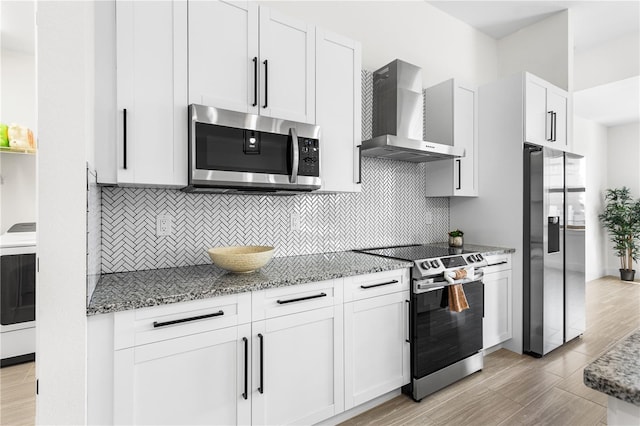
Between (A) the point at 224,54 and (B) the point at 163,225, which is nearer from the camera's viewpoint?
(A) the point at 224,54

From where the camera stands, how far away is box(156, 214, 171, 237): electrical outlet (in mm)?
1995

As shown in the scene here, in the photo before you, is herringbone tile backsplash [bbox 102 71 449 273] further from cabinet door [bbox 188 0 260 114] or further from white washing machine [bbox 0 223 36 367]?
white washing machine [bbox 0 223 36 367]

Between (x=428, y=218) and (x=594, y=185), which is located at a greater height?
(x=594, y=185)

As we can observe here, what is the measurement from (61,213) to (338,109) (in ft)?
5.57

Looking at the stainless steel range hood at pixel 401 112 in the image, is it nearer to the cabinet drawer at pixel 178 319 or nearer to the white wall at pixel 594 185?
the cabinet drawer at pixel 178 319

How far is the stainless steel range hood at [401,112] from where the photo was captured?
2.67 m

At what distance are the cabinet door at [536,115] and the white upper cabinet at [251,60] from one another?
6.82 ft

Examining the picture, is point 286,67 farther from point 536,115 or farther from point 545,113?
point 545,113

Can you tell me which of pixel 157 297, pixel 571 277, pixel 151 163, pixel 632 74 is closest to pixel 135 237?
pixel 151 163

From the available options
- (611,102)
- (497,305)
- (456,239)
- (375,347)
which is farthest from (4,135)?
(611,102)

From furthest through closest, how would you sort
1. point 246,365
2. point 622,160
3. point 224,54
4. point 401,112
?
1. point 622,160
2. point 401,112
3. point 224,54
4. point 246,365

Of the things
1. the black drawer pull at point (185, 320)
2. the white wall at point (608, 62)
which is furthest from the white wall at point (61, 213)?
the white wall at point (608, 62)

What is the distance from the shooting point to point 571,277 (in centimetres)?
323

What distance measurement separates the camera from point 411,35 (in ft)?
10.9
